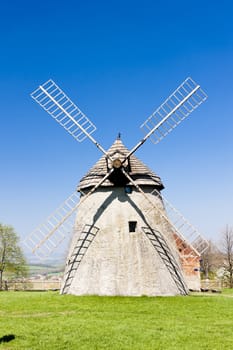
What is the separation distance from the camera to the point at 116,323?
11797 millimetres

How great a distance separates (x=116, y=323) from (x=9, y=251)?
27.6m

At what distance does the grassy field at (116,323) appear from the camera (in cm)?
938

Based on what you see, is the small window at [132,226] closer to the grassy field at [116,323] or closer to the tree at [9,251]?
the grassy field at [116,323]

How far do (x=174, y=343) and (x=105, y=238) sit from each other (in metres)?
10.4

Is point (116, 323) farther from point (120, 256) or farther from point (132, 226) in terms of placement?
point (132, 226)

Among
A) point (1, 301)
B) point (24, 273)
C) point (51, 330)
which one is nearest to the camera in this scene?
point (51, 330)

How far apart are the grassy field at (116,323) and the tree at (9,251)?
20.1 meters

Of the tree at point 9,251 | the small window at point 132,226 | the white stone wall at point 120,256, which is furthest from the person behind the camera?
the tree at point 9,251

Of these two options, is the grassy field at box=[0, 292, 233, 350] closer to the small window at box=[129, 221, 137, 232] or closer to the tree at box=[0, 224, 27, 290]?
the small window at box=[129, 221, 137, 232]

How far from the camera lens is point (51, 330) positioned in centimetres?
1078

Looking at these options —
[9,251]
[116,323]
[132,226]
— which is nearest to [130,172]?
[132,226]

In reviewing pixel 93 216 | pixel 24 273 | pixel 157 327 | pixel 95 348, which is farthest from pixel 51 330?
pixel 24 273

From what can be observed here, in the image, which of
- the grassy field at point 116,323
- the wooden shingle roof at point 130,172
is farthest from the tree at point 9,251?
the grassy field at point 116,323

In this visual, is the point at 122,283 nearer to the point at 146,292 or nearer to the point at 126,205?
the point at 146,292
